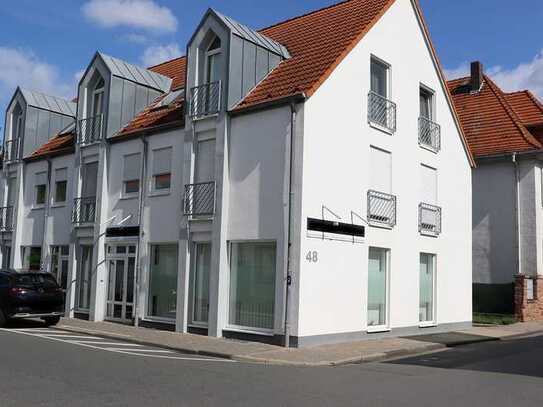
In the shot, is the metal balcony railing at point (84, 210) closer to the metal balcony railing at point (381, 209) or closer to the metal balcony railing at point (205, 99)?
the metal balcony railing at point (205, 99)

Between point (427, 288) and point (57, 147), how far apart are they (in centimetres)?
1452

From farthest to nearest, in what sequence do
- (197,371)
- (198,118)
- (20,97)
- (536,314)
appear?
(20,97), (536,314), (198,118), (197,371)

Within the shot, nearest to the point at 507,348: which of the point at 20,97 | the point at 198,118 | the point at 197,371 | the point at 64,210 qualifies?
the point at 197,371

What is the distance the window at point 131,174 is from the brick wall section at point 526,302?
14.1m

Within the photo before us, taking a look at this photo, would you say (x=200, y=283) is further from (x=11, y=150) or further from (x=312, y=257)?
(x=11, y=150)

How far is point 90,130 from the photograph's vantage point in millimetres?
21828

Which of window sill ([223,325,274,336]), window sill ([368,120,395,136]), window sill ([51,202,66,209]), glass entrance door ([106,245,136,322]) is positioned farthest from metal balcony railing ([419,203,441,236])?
window sill ([51,202,66,209])

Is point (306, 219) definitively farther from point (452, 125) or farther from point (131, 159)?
point (452, 125)

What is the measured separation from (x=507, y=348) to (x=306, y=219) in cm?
604

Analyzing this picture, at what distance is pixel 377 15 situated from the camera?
1809 cm

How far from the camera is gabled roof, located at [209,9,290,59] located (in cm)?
1737

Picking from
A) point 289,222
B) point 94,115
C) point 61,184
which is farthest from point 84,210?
point 289,222

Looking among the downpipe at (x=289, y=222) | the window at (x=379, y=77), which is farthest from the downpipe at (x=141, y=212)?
the window at (x=379, y=77)

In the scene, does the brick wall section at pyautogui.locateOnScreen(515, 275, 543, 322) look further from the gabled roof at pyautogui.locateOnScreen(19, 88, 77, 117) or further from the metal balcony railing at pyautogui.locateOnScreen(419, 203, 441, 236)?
the gabled roof at pyautogui.locateOnScreen(19, 88, 77, 117)
